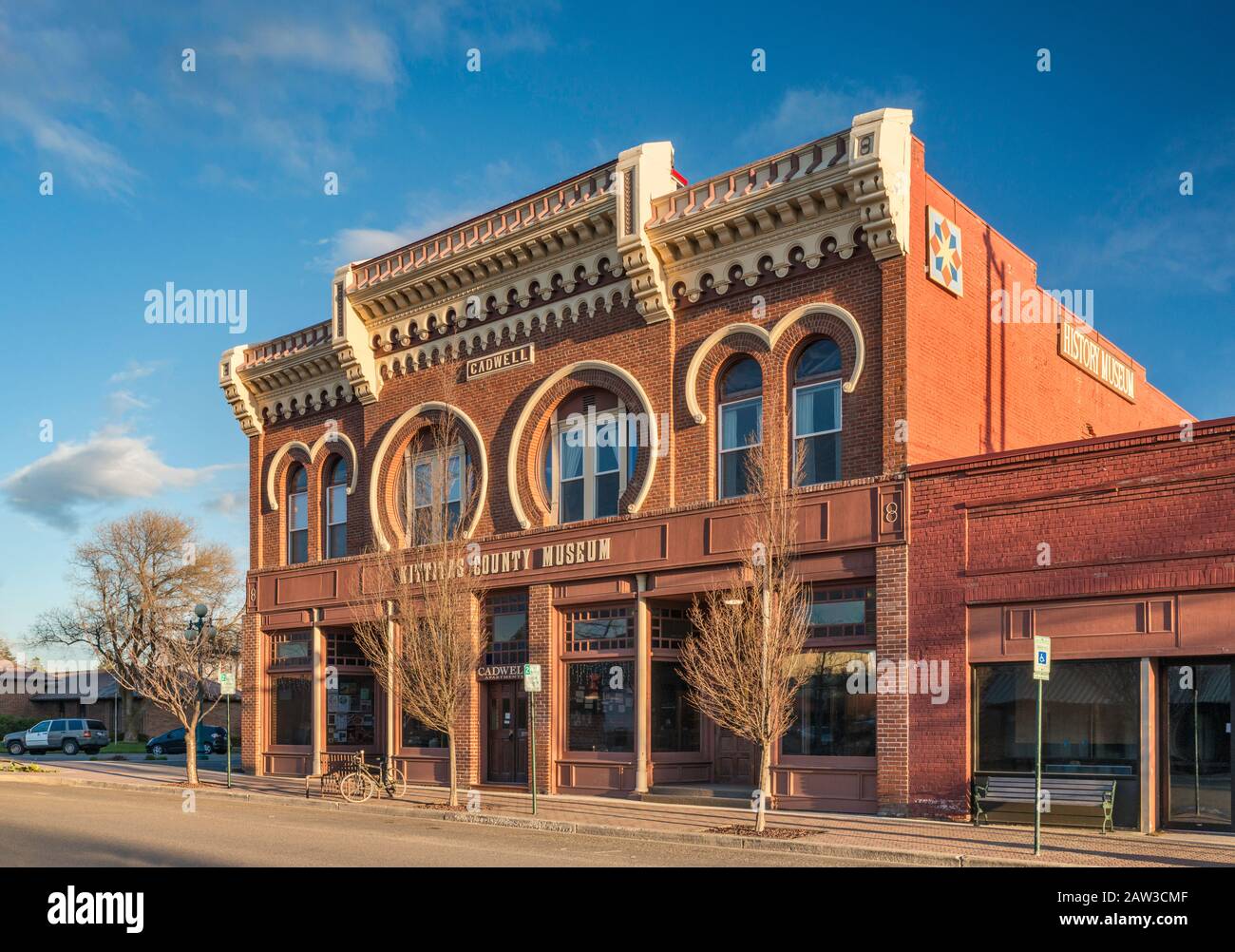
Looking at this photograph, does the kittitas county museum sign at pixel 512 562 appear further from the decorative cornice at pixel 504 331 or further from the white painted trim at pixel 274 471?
the white painted trim at pixel 274 471

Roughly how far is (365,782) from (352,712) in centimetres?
617

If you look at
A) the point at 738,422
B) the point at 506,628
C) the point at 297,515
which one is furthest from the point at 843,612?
the point at 297,515

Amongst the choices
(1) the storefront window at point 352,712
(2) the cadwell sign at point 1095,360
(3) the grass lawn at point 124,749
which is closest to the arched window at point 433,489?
(1) the storefront window at point 352,712

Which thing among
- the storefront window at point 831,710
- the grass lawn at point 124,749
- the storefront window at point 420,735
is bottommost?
the grass lawn at point 124,749

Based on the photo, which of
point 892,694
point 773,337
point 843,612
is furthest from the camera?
point 773,337

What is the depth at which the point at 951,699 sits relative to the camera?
2020 centimetres

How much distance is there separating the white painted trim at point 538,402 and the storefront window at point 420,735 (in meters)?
5.72

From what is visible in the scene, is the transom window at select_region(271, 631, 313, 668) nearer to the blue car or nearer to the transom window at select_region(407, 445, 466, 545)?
the transom window at select_region(407, 445, 466, 545)

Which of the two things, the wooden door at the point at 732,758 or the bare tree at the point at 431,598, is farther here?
the wooden door at the point at 732,758

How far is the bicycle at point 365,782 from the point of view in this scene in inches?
1025

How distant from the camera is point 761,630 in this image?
20172 millimetres

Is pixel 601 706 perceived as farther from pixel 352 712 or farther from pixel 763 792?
pixel 352 712

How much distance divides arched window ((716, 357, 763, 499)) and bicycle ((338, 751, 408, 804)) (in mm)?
9434

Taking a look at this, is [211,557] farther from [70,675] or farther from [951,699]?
[951,699]
